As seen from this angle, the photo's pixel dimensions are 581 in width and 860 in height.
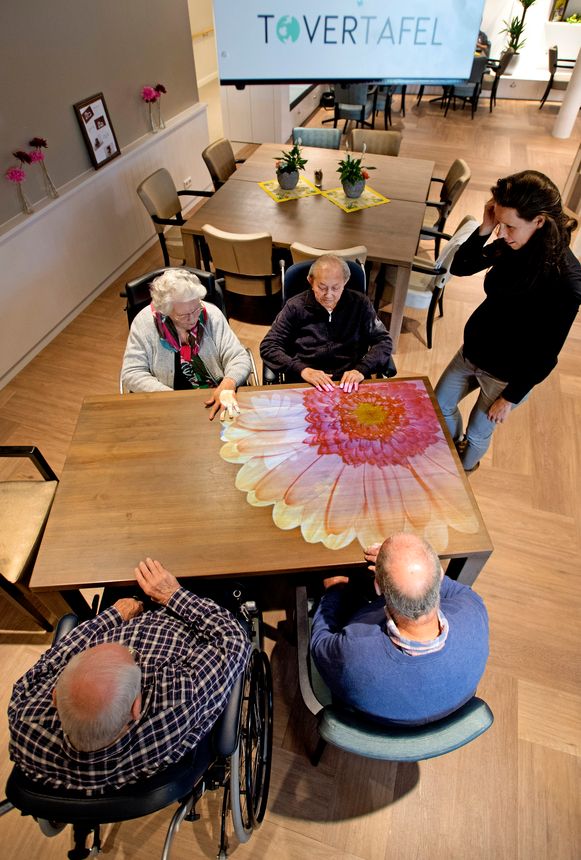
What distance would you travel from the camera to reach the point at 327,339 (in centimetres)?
236

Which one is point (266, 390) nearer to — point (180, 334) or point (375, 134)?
point (180, 334)

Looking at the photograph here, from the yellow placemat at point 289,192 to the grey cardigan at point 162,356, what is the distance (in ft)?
5.91

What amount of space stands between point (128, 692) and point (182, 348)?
145 centimetres

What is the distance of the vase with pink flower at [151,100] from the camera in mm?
4188

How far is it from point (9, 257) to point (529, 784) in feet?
12.7

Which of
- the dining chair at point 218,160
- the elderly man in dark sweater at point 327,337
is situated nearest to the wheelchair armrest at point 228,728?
the elderly man in dark sweater at point 327,337

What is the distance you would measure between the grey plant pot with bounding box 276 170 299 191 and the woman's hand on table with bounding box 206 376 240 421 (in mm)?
2293

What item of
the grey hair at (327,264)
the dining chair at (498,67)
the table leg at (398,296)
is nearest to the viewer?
the grey hair at (327,264)

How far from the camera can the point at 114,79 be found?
390 centimetres

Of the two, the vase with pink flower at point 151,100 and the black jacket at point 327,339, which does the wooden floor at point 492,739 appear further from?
the vase with pink flower at point 151,100

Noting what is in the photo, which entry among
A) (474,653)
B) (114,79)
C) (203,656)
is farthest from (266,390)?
(114,79)

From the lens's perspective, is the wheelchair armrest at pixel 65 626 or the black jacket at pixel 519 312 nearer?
the wheelchair armrest at pixel 65 626

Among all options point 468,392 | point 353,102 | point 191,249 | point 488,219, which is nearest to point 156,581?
point 468,392

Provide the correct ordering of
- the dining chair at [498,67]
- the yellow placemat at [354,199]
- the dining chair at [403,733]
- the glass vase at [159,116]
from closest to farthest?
the dining chair at [403,733], the yellow placemat at [354,199], the glass vase at [159,116], the dining chair at [498,67]
